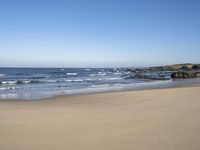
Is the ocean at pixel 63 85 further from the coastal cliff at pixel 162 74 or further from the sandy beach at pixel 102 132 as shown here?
the sandy beach at pixel 102 132

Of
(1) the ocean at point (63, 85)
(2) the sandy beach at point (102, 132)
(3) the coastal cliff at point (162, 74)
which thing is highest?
(2) the sandy beach at point (102, 132)

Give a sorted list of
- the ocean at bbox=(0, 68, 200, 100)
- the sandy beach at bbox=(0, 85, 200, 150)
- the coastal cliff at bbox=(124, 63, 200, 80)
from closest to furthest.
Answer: the sandy beach at bbox=(0, 85, 200, 150) < the ocean at bbox=(0, 68, 200, 100) < the coastal cliff at bbox=(124, 63, 200, 80)

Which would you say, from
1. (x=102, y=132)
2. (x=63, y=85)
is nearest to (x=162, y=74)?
(x=63, y=85)

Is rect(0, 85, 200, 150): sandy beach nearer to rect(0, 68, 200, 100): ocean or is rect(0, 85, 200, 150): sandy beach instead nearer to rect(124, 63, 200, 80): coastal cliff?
rect(0, 68, 200, 100): ocean

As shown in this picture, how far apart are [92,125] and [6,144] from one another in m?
2.12

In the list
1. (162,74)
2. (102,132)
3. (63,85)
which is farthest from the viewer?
(162,74)

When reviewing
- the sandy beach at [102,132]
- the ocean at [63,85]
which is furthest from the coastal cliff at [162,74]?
the sandy beach at [102,132]

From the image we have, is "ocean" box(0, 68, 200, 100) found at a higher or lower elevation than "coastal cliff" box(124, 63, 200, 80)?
higher

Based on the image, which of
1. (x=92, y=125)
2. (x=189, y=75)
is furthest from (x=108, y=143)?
(x=189, y=75)

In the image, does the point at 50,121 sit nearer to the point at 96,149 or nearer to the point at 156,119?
the point at 96,149

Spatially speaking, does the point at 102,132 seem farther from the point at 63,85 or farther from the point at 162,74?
the point at 162,74

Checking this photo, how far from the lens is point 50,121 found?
6.04 metres

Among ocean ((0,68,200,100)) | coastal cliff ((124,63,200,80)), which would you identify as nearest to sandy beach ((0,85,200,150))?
ocean ((0,68,200,100))

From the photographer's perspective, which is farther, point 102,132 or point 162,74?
point 162,74
